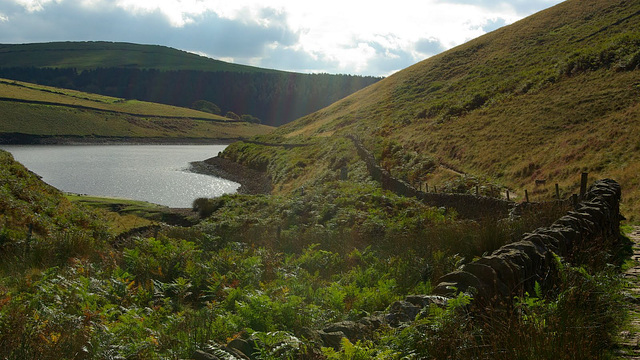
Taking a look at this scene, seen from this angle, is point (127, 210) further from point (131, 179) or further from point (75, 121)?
point (75, 121)

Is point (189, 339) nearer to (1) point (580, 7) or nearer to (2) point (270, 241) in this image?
(2) point (270, 241)

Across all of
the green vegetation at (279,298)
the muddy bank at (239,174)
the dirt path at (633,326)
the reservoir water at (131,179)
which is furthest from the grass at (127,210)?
the dirt path at (633,326)

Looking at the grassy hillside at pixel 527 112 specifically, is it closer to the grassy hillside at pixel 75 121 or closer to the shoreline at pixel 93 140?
the shoreline at pixel 93 140

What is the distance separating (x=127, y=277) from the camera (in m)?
9.46

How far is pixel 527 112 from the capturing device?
136 feet

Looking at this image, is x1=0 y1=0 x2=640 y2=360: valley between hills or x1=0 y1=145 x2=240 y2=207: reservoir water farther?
x1=0 y1=145 x2=240 y2=207: reservoir water

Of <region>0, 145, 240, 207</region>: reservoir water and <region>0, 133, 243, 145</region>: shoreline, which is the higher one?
<region>0, 133, 243, 145</region>: shoreline

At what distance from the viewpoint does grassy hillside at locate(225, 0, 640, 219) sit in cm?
2848

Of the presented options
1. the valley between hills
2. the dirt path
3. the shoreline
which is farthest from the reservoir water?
the dirt path

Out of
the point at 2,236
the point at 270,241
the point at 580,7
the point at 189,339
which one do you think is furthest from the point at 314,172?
the point at 580,7

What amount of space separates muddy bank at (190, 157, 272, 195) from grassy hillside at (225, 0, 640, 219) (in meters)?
3.41

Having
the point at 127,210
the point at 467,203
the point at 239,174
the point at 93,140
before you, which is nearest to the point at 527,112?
the point at 467,203

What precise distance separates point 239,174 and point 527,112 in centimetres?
4801

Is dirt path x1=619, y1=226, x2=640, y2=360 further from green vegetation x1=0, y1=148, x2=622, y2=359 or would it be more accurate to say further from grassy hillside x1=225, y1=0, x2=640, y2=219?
grassy hillside x1=225, y1=0, x2=640, y2=219
